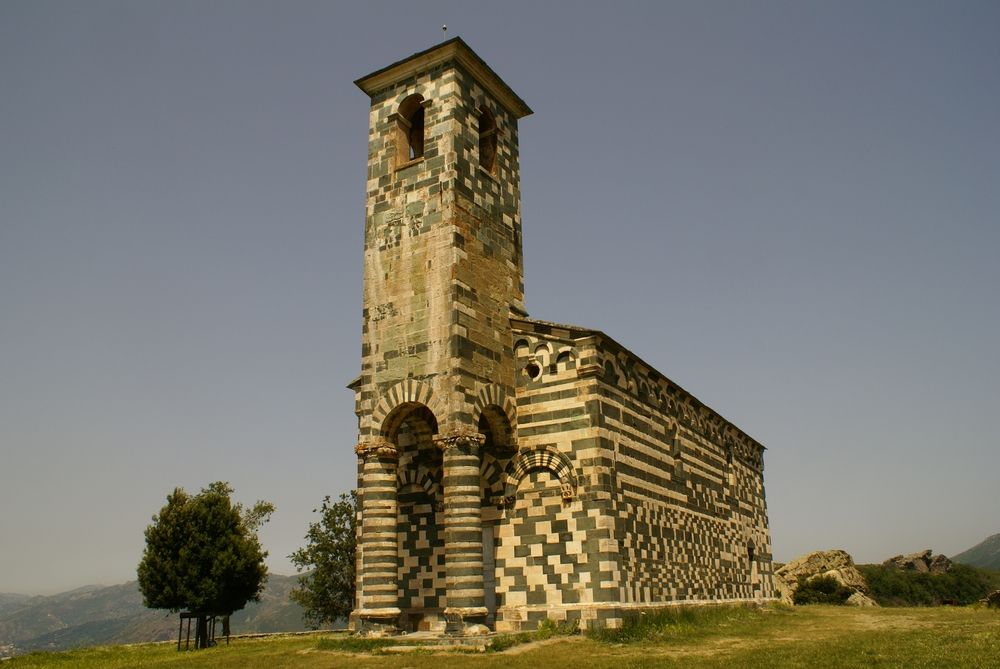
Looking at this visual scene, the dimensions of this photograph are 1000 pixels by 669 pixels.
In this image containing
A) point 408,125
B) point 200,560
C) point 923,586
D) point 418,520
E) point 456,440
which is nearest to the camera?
point 456,440

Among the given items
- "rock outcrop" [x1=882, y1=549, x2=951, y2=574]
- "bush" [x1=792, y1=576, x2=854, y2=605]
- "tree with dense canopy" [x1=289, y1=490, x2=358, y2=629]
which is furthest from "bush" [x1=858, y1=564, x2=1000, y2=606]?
"tree with dense canopy" [x1=289, y1=490, x2=358, y2=629]

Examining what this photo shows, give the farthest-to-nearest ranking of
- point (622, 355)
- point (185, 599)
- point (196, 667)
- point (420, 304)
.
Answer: point (185, 599) < point (622, 355) < point (420, 304) < point (196, 667)

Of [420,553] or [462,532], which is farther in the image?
[420,553]

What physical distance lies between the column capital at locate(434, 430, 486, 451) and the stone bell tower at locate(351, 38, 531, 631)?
0.12ft

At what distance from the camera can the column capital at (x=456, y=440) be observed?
19.6 metres

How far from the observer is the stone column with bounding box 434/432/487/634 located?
18297mm

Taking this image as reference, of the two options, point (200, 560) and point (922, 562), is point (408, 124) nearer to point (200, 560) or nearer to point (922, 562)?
point (200, 560)

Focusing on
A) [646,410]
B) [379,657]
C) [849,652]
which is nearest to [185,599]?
[379,657]

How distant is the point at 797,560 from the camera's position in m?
53.2

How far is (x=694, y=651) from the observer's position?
16.4 meters

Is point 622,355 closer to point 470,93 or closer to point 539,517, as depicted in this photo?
point 539,517

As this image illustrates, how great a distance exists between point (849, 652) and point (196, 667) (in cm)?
1359

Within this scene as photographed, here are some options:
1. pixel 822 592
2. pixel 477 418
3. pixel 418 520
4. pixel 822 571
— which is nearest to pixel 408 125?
pixel 477 418

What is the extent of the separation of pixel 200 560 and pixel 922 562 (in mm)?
70825
